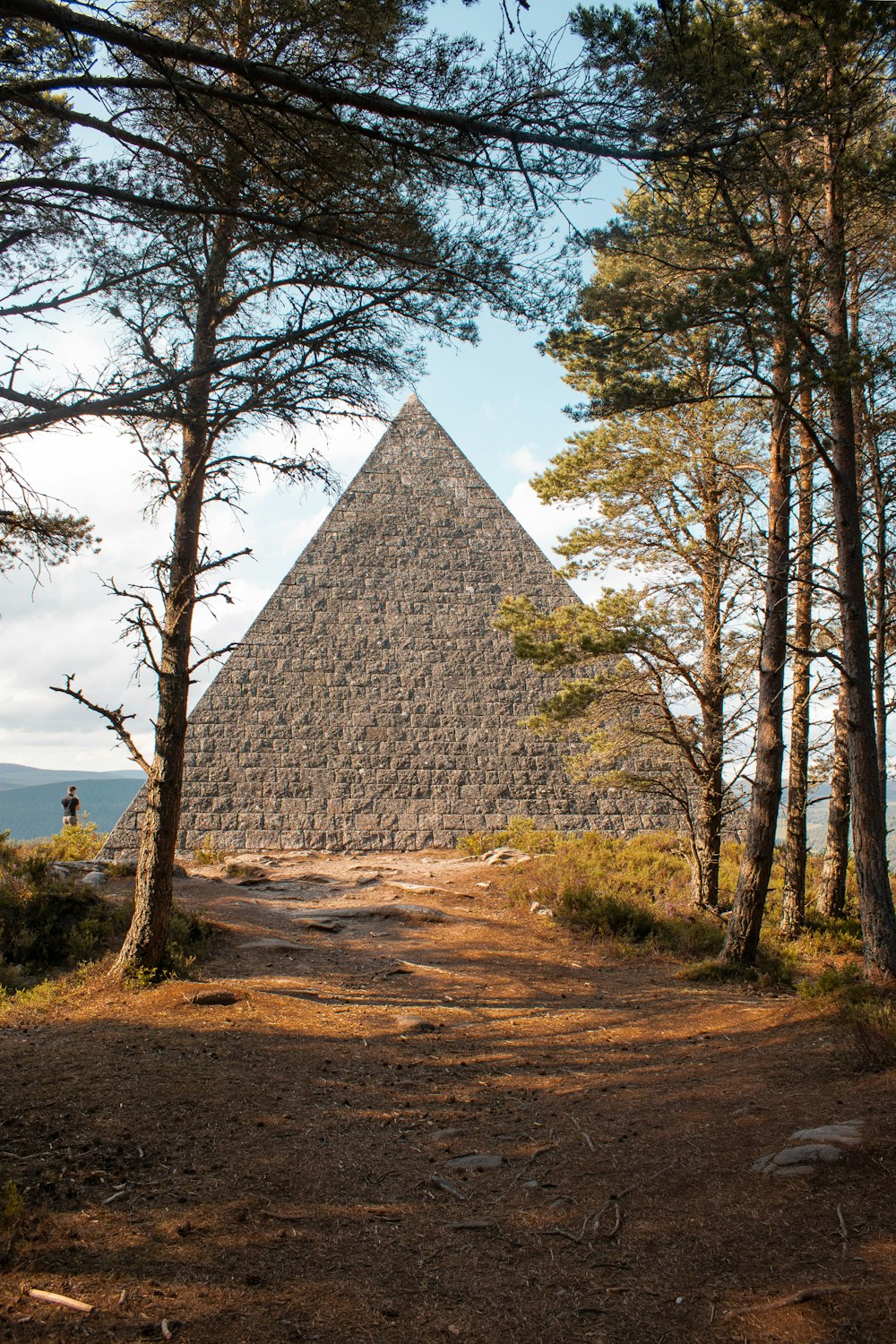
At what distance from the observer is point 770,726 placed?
9.06 metres

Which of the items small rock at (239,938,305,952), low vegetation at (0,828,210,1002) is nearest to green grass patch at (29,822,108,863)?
low vegetation at (0,828,210,1002)

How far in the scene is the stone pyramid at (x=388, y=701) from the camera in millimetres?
17906

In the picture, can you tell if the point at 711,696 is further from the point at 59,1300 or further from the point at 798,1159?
the point at 59,1300

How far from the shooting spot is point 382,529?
20.8 m

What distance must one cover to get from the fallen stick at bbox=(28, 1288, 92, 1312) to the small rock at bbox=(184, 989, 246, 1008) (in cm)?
408

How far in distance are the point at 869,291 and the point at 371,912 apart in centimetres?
984

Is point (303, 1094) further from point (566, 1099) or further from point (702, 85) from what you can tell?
point (702, 85)

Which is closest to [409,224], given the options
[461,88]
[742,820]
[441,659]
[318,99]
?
[461,88]

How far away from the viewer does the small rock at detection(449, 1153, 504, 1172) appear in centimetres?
439

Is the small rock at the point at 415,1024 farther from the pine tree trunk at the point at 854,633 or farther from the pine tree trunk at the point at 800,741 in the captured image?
the pine tree trunk at the point at 800,741

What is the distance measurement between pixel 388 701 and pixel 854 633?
12.1 meters

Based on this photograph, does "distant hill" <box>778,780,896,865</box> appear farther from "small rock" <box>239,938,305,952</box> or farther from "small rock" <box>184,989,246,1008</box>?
"small rock" <box>239,938,305,952</box>

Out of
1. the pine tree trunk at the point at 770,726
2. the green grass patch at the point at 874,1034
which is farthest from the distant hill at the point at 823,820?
the green grass patch at the point at 874,1034

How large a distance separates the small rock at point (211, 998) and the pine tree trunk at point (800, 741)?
6.87 meters
